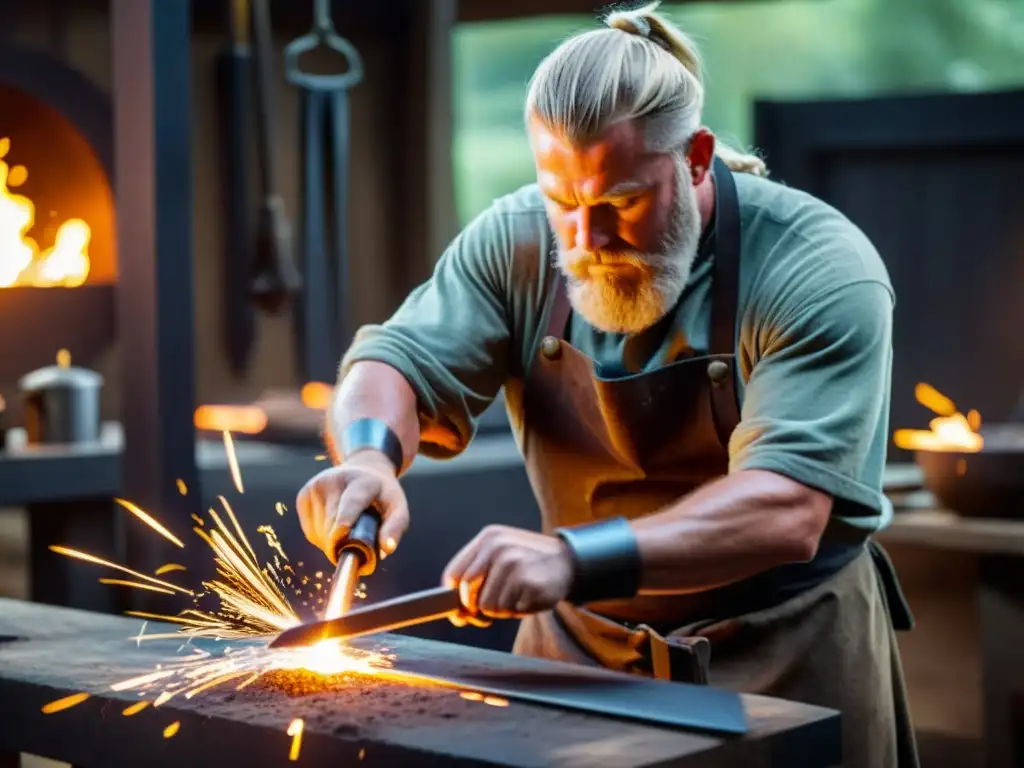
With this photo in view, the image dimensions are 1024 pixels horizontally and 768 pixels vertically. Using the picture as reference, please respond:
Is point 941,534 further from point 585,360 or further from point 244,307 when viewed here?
point 244,307

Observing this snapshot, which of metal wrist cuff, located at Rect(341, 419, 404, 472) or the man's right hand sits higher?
metal wrist cuff, located at Rect(341, 419, 404, 472)

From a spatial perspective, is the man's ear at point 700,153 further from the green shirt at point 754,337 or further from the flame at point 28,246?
the flame at point 28,246

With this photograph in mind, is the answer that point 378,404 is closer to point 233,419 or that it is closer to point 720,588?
point 720,588

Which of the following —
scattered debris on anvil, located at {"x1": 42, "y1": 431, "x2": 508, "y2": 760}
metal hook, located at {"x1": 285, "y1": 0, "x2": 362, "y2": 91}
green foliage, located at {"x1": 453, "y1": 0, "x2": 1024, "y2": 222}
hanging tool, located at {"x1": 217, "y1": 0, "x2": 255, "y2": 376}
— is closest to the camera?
scattered debris on anvil, located at {"x1": 42, "y1": 431, "x2": 508, "y2": 760}

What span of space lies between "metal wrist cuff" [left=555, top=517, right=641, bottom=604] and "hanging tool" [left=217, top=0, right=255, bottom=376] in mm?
3703

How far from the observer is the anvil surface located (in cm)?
188

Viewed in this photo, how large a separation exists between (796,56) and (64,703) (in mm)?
6475

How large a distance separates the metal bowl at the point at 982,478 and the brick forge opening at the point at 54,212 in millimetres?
2589

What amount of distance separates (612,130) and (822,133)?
12.6 ft

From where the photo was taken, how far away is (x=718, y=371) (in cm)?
260

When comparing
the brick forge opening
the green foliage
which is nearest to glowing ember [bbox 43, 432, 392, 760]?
the brick forge opening

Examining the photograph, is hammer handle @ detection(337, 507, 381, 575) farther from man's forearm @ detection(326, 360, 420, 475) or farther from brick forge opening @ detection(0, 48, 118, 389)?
brick forge opening @ detection(0, 48, 118, 389)

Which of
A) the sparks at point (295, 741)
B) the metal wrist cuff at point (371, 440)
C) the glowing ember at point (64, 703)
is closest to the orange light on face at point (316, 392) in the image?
the metal wrist cuff at point (371, 440)

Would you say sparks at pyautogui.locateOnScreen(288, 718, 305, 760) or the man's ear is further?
the man's ear
